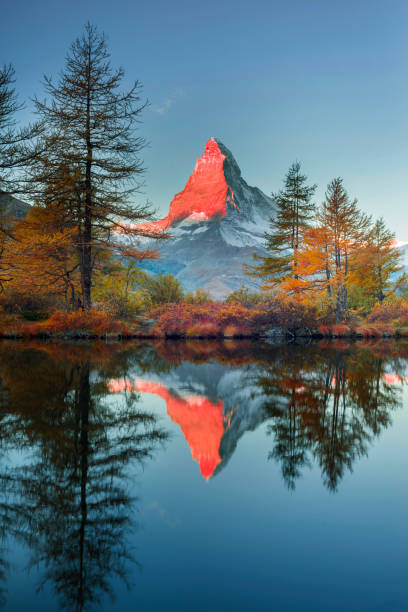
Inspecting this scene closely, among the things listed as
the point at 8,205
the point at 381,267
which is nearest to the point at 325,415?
the point at 8,205

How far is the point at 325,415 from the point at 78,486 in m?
2.50

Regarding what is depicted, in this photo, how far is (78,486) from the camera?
2031 mm

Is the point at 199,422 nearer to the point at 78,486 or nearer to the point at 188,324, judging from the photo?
the point at 78,486

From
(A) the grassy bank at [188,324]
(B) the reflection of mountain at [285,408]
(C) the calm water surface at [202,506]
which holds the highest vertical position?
(A) the grassy bank at [188,324]

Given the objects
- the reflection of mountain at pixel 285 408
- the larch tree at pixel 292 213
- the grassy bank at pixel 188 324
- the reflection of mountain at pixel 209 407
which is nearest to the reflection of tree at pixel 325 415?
the reflection of mountain at pixel 285 408

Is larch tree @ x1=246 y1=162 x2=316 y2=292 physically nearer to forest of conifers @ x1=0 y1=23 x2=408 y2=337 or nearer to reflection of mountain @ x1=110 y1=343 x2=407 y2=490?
forest of conifers @ x1=0 y1=23 x2=408 y2=337

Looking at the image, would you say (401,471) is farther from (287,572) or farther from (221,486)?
(287,572)

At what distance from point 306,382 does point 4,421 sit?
4.15m

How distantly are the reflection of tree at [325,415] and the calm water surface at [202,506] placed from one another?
0.08 feet

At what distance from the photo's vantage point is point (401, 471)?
246 cm

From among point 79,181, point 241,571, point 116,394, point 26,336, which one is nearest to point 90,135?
point 79,181

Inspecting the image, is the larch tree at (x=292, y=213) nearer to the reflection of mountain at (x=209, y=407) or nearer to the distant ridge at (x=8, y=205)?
the distant ridge at (x=8, y=205)

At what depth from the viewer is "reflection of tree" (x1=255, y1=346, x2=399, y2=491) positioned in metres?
2.53

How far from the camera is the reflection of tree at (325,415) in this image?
99.4 inches
